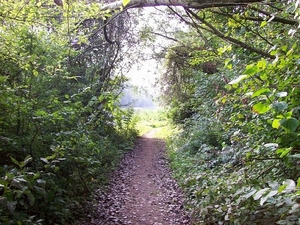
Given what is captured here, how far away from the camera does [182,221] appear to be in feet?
16.9

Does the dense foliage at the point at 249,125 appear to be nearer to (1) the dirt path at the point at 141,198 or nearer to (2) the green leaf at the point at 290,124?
(2) the green leaf at the point at 290,124

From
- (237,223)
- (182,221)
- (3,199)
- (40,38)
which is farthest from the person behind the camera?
(40,38)

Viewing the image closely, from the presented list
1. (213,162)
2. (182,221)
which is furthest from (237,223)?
(213,162)

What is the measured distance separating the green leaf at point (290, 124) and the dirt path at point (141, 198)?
4.01 m

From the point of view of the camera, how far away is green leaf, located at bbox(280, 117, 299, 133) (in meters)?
1.54

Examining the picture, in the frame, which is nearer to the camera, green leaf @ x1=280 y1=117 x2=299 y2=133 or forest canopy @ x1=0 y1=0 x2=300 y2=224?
green leaf @ x1=280 y1=117 x2=299 y2=133

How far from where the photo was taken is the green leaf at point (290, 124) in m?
1.54

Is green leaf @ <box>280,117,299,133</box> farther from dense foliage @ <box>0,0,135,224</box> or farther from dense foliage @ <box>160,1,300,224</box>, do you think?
dense foliage @ <box>0,0,135,224</box>

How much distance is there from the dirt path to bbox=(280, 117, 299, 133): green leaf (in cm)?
401

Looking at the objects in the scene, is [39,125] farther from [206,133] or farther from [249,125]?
[206,133]

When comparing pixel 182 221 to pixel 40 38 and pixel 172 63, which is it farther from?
pixel 172 63

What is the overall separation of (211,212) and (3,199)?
3016 mm

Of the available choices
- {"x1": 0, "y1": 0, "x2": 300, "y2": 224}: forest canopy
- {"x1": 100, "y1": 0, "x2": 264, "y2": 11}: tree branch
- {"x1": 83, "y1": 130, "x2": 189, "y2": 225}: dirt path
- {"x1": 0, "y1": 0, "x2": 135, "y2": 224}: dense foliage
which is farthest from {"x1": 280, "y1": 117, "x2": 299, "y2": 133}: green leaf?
{"x1": 83, "y1": 130, "x2": 189, "y2": 225}: dirt path

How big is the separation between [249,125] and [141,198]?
335 cm
